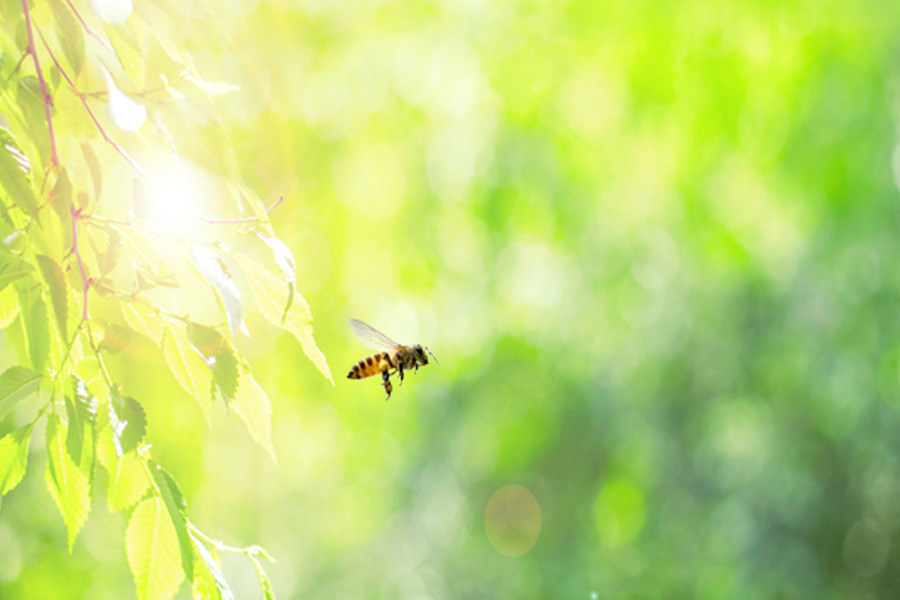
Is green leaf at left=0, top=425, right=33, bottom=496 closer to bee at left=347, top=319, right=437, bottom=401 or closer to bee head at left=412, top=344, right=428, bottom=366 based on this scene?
bee at left=347, top=319, right=437, bottom=401

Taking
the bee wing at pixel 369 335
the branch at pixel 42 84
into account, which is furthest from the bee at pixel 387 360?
the branch at pixel 42 84

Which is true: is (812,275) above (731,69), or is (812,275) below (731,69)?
below

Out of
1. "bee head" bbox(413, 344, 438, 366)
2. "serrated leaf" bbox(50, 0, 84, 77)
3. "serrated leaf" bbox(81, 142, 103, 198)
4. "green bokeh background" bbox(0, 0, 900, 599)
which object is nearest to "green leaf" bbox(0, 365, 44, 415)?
"serrated leaf" bbox(81, 142, 103, 198)

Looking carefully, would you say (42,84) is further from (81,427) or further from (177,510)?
(177,510)

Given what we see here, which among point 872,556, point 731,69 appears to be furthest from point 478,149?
point 872,556

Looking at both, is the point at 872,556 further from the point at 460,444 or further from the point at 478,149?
the point at 478,149

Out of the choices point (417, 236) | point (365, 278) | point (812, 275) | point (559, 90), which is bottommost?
point (365, 278)

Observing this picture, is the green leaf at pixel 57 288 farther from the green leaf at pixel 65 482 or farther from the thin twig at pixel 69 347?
the green leaf at pixel 65 482
